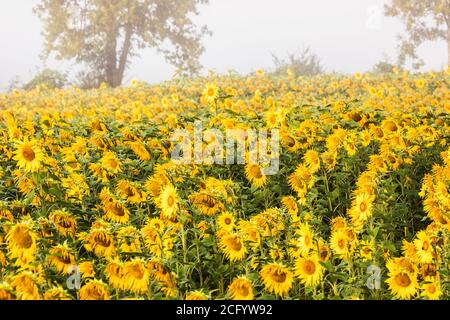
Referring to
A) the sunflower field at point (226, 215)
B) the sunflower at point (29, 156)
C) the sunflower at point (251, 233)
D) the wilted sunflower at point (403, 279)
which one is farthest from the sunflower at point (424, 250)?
the sunflower at point (29, 156)

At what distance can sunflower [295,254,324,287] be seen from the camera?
11.5 ft

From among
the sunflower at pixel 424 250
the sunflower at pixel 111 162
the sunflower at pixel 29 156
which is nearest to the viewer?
the sunflower at pixel 424 250

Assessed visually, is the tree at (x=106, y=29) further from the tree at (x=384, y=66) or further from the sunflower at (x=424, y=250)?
the sunflower at (x=424, y=250)

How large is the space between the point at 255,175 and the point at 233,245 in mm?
1726

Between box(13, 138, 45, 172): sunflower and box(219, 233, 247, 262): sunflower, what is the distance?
53.1 inches

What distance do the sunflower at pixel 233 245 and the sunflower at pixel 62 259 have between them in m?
0.91

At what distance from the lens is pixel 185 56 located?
2969cm

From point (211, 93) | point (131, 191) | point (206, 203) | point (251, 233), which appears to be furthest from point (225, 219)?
point (211, 93)

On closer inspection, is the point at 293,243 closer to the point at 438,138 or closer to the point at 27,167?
the point at 27,167

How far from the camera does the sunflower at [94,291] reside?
2.82 metres

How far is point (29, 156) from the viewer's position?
402cm

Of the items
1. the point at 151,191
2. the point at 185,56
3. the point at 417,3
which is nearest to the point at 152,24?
the point at 185,56

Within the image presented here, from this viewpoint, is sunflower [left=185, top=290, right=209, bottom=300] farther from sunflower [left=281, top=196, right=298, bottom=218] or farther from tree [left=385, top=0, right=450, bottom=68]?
tree [left=385, top=0, right=450, bottom=68]

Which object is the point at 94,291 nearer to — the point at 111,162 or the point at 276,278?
the point at 276,278
